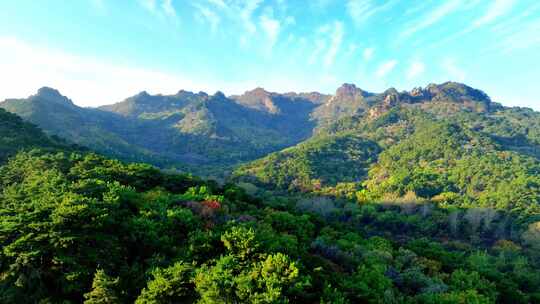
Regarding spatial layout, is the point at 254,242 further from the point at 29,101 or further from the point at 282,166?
the point at 29,101

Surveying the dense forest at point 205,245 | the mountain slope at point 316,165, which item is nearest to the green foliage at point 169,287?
the dense forest at point 205,245

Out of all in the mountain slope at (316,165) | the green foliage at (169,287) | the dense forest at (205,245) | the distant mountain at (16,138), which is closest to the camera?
the green foliage at (169,287)

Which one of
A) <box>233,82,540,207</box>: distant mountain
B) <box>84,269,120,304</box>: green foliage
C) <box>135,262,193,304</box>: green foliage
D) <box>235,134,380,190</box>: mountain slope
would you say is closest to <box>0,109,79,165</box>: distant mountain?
<box>84,269,120,304</box>: green foliage

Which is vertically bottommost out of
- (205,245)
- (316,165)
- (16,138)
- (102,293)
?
(102,293)

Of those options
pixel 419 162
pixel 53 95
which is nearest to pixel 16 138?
pixel 419 162

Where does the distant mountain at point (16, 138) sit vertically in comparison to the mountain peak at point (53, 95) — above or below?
below

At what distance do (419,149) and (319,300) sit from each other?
11984 centimetres

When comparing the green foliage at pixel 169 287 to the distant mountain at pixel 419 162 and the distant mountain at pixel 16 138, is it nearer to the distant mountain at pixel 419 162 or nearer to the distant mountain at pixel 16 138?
the distant mountain at pixel 16 138

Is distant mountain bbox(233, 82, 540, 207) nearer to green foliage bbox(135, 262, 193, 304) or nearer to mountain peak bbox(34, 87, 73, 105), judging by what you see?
green foliage bbox(135, 262, 193, 304)

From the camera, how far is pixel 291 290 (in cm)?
1873

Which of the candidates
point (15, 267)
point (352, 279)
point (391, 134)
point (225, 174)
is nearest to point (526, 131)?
point (391, 134)

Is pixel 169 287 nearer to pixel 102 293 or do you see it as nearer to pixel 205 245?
pixel 102 293

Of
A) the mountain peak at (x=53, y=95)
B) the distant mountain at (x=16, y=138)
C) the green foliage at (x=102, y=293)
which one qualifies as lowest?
the green foliage at (x=102, y=293)

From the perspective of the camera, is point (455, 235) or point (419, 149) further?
point (419, 149)
